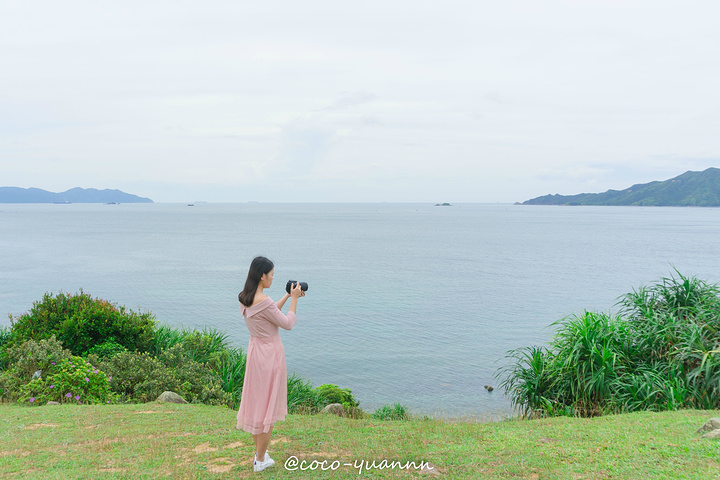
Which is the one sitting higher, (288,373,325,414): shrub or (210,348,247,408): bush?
(210,348,247,408): bush

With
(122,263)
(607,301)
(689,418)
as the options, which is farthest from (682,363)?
(122,263)

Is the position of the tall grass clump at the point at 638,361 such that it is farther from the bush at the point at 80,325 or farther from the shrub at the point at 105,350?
the bush at the point at 80,325

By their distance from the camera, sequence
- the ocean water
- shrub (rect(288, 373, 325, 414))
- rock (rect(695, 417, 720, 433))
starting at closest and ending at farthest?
rock (rect(695, 417, 720, 433)) < shrub (rect(288, 373, 325, 414)) < the ocean water

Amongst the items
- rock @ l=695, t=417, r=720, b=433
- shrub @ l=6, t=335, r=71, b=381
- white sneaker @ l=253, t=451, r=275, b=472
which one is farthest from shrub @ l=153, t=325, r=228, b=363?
rock @ l=695, t=417, r=720, b=433

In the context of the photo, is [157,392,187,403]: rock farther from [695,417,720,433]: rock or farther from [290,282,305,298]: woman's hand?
[695,417,720,433]: rock

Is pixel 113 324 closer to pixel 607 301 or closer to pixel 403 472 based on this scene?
pixel 403 472

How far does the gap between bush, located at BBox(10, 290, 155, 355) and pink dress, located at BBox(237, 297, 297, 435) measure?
8.24 meters

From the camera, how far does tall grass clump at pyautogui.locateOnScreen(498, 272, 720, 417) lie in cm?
956

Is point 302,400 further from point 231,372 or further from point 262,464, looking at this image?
point 262,464

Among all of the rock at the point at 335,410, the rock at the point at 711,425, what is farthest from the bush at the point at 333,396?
the rock at the point at 711,425

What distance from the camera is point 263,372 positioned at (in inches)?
221

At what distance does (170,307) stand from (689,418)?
98.0 ft

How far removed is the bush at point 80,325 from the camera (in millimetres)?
12203

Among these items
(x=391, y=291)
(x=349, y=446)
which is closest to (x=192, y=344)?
(x=349, y=446)
